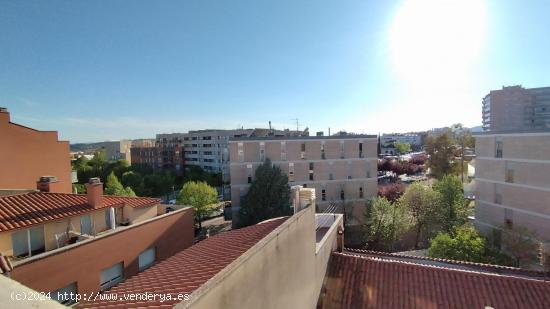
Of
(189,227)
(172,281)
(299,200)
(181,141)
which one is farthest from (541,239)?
(181,141)

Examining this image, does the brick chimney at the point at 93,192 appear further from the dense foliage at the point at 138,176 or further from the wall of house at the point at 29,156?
the dense foliage at the point at 138,176

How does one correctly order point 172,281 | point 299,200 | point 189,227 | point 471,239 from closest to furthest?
1. point 172,281
2. point 299,200
3. point 189,227
4. point 471,239

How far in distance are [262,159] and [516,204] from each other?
21946 millimetres

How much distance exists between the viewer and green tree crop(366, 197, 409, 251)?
2412 centimetres

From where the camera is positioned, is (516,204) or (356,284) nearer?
(356,284)

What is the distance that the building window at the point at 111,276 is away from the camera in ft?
30.2

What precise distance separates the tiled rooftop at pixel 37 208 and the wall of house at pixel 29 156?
4246mm

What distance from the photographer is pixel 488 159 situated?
23.9 meters

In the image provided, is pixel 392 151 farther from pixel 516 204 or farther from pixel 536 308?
pixel 536 308

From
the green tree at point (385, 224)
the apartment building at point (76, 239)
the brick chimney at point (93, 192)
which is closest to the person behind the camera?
the apartment building at point (76, 239)

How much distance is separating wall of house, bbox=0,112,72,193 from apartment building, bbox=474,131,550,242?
95.4 ft

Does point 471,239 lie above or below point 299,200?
below

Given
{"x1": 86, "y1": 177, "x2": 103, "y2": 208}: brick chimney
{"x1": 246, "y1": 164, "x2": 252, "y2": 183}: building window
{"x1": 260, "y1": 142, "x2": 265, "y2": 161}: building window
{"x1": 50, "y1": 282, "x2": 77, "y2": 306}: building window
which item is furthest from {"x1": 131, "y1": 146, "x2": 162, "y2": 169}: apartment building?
{"x1": 50, "y1": 282, "x2": 77, "y2": 306}: building window

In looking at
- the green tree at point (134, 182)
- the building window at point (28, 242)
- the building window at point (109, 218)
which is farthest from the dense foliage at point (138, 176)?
the building window at point (28, 242)
